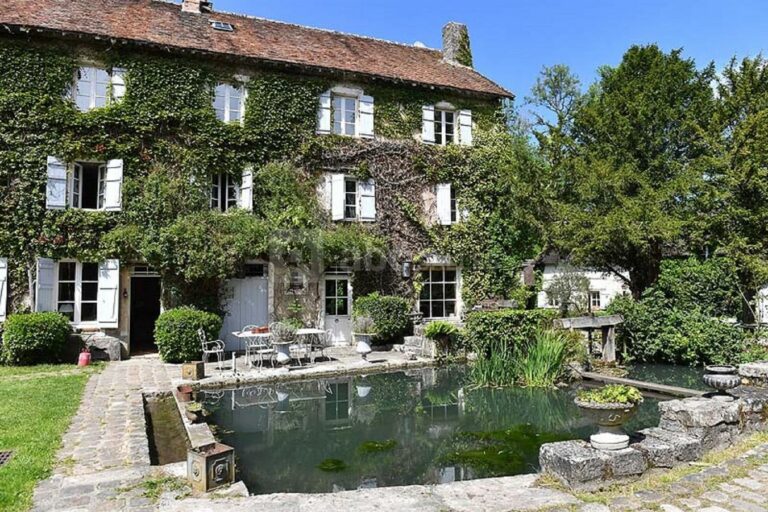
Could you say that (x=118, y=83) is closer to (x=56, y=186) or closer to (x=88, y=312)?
Result: (x=56, y=186)

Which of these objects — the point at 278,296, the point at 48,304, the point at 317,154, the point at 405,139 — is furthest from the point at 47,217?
the point at 405,139

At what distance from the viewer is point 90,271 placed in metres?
12.5

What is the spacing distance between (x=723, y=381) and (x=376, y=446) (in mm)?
3841

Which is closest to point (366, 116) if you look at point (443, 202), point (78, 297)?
point (443, 202)

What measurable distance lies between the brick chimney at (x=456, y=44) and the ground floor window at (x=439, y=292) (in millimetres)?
7801

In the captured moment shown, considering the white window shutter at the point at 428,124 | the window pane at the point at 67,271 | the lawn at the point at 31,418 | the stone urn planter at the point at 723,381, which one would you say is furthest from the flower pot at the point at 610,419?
the white window shutter at the point at 428,124

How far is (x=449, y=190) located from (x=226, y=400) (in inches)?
401

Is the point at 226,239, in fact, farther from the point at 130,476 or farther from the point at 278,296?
the point at 130,476

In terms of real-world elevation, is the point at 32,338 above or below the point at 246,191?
below

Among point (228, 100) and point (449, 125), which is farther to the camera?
point (449, 125)

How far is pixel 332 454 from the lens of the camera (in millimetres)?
5914

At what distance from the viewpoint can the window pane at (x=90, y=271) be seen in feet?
41.0

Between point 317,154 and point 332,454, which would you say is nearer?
point 332,454

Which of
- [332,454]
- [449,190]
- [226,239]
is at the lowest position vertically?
[332,454]
